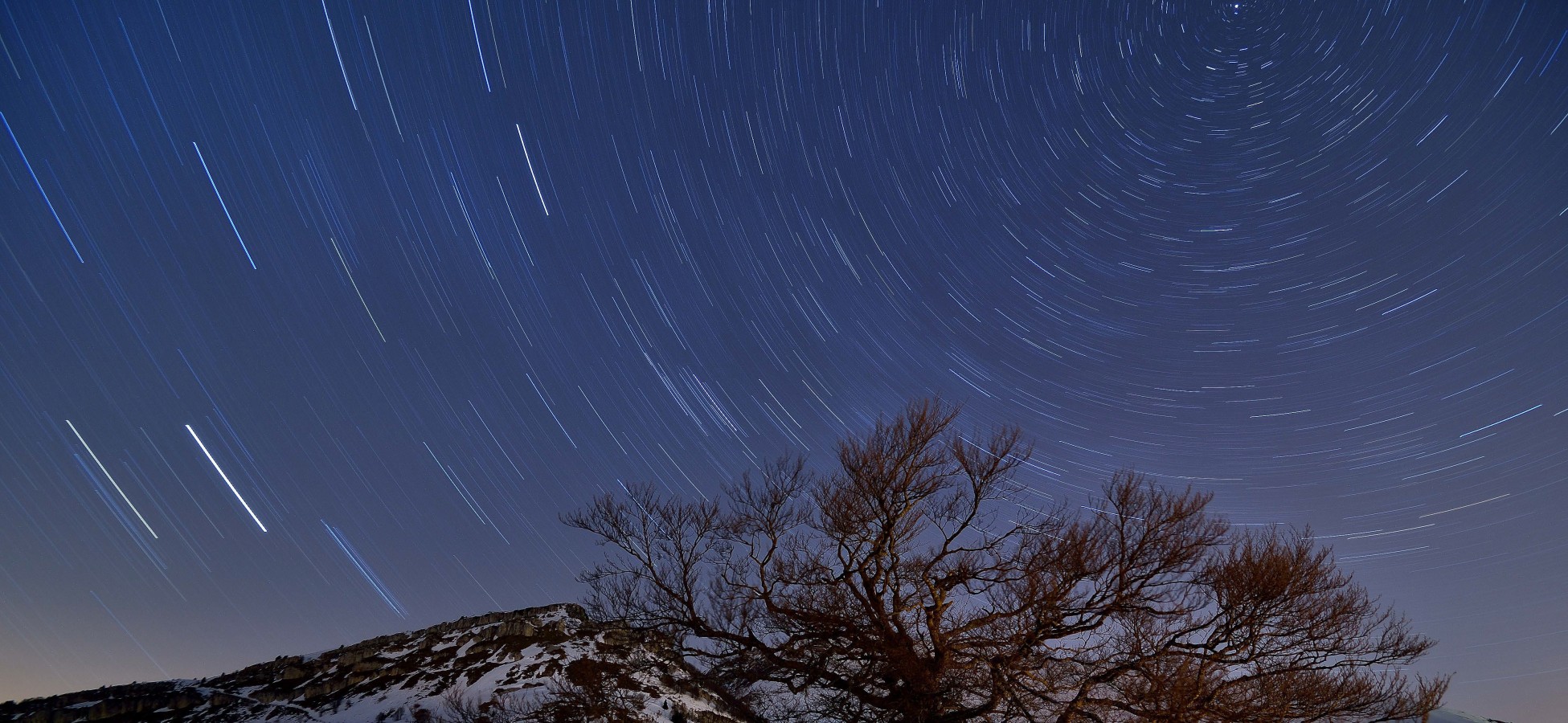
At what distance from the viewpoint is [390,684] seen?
35.7 metres

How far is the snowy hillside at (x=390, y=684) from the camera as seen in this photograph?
29219mm

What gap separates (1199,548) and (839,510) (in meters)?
5.51

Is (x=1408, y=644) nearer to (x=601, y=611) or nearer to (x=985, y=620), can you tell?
(x=985, y=620)

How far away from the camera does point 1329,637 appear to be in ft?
36.3

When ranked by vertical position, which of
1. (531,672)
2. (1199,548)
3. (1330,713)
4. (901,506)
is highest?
(531,672)

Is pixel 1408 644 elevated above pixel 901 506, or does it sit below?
below

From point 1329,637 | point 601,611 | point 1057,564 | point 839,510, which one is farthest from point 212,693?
point 1329,637

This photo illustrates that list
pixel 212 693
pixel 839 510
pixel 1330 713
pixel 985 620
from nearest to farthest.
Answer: pixel 1330 713 < pixel 985 620 < pixel 839 510 < pixel 212 693

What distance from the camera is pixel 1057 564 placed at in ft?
36.3

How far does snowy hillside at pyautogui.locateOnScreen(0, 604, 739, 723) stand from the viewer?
29.2m

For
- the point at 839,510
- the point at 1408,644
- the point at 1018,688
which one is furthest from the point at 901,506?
the point at 1408,644

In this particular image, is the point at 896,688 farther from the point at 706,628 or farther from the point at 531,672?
the point at 531,672

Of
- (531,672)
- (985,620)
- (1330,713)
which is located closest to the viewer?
(1330,713)

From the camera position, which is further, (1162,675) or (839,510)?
(839,510)
